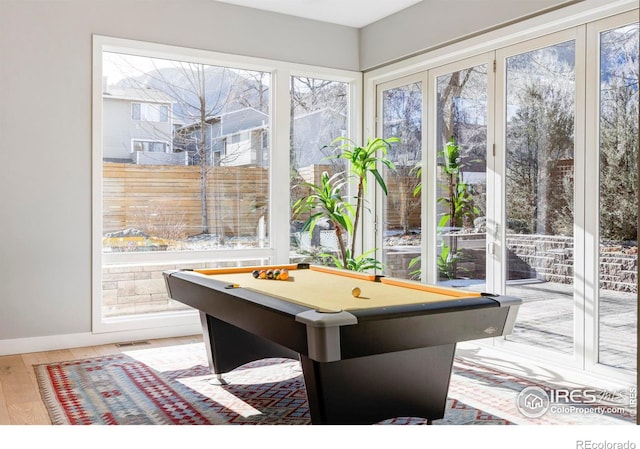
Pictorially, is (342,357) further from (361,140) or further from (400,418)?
(361,140)

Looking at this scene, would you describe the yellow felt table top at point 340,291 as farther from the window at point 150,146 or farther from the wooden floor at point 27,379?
the window at point 150,146

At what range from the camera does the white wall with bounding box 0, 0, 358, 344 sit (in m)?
4.55

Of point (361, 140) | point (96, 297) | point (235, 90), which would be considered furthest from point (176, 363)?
point (361, 140)

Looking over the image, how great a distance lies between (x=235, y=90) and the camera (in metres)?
5.63

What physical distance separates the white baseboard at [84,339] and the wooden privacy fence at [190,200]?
0.83 m

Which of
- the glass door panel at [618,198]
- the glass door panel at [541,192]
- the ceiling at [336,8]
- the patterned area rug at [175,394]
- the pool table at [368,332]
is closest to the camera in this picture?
the pool table at [368,332]

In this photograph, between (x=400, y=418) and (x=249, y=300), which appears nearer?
(x=249, y=300)

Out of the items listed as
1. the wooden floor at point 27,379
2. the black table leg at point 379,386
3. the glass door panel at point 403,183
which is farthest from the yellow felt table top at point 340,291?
the glass door panel at point 403,183

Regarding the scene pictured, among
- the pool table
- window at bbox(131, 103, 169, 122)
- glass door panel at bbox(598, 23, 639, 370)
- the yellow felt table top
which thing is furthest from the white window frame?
glass door panel at bbox(598, 23, 639, 370)

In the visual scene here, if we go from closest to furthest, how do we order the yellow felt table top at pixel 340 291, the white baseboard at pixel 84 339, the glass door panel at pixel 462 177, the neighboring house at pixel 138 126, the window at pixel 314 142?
the yellow felt table top at pixel 340 291 < the white baseboard at pixel 84 339 < the glass door panel at pixel 462 177 < the neighboring house at pixel 138 126 < the window at pixel 314 142

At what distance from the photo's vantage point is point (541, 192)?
4320mm

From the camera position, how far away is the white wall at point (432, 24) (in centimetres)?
446

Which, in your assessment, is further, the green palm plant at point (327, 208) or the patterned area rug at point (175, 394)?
the green palm plant at point (327, 208)
